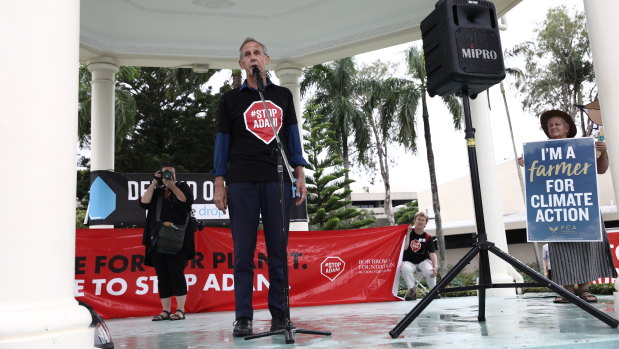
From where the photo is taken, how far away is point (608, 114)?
3.50 metres

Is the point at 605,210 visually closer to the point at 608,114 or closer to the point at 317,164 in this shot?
the point at 317,164

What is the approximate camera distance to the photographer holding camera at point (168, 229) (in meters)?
6.20

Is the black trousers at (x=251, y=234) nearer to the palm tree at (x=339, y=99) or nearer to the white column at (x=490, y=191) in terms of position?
the white column at (x=490, y=191)

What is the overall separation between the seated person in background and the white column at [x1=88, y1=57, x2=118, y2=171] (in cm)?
539

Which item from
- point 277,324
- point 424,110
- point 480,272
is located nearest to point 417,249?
point 480,272

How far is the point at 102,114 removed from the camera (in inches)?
383

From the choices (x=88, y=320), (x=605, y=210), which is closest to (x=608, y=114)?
(x=88, y=320)

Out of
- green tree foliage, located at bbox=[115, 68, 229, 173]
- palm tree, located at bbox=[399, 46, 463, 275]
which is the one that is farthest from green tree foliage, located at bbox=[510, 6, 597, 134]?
green tree foliage, located at bbox=[115, 68, 229, 173]

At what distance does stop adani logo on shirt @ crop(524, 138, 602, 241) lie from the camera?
4.90 m

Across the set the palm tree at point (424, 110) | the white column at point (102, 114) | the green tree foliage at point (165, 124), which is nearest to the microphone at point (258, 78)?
the white column at point (102, 114)

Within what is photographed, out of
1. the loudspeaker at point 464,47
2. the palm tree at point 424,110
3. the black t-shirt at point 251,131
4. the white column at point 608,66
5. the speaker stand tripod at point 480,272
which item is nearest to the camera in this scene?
the speaker stand tripod at point 480,272

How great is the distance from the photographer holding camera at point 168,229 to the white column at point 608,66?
14.3 ft

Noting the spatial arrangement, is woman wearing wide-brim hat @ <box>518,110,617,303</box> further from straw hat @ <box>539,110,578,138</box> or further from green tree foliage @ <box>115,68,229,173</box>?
green tree foliage @ <box>115,68,229,173</box>

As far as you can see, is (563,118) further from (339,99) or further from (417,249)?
(339,99)
